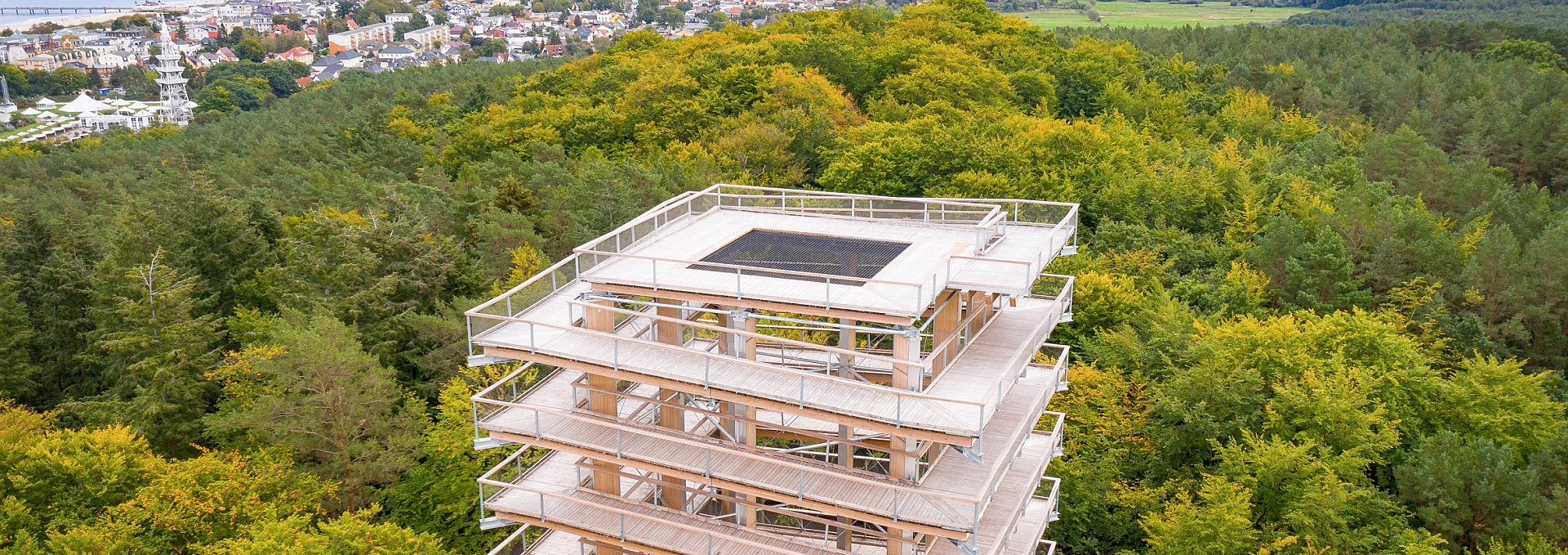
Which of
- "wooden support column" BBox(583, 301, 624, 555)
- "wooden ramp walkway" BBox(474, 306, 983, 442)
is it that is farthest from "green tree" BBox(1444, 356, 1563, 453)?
"wooden support column" BBox(583, 301, 624, 555)

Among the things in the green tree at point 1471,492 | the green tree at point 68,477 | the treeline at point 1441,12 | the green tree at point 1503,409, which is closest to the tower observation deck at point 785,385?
the green tree at point 1471,492

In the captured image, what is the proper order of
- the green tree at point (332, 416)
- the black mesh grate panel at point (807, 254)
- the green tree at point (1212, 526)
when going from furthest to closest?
1. the green tree at point (332, 416)
2. the green tree at point (1212, 526)
3. the black mesh grate panel at point (807, 254)

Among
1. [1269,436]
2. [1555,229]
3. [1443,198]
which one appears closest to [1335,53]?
[1443,198]

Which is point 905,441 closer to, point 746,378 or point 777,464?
point 777,464

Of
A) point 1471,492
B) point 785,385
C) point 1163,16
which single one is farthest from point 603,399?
point 1163,16

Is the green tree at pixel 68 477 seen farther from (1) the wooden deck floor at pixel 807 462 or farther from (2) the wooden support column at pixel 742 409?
(2) the wooden support column at pixel 742 409

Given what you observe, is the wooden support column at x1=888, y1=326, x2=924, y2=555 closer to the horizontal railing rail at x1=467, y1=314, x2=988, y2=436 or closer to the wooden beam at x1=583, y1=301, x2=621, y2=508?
the horizontal railing rail at x1=467, y1=314, x2=988, y2=436
